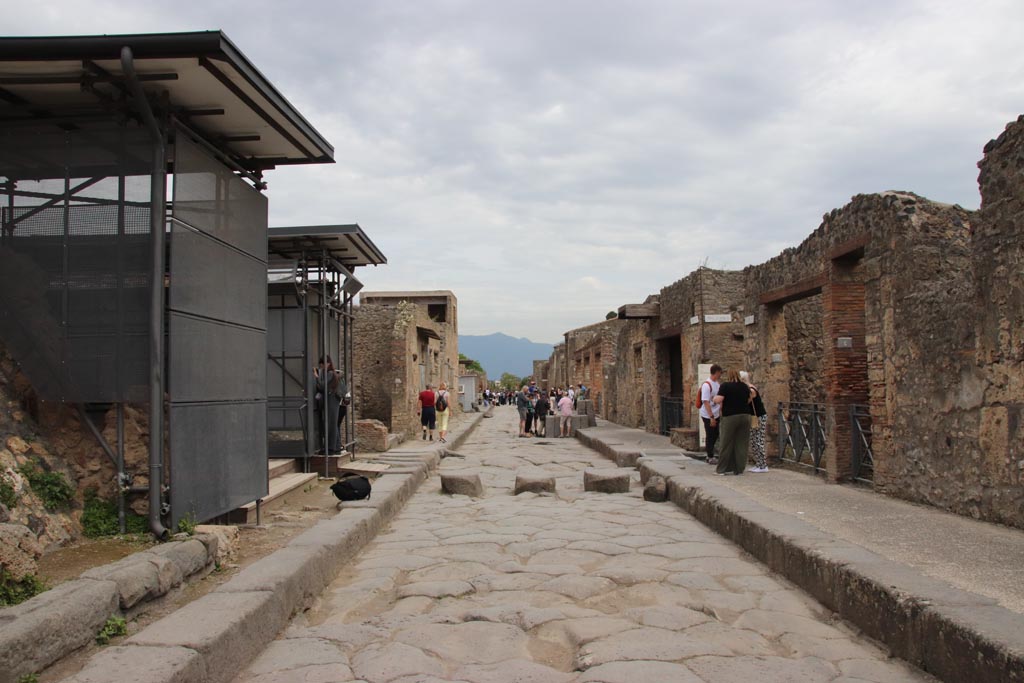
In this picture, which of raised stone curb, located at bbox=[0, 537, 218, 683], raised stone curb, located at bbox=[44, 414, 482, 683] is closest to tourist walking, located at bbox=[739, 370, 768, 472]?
raised stone curb, located at bbox=[44, 414, 482, 683]

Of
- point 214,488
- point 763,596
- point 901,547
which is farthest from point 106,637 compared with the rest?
point 901,547

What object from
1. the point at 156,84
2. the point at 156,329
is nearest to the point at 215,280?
the point at 156,329

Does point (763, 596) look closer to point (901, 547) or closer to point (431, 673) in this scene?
point (901, 547)

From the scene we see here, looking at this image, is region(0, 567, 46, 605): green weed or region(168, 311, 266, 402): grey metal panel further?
region(168, 311, 266, 402): grey metal panel

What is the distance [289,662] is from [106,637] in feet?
2.70

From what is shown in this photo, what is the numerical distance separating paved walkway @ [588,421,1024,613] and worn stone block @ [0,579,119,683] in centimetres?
407

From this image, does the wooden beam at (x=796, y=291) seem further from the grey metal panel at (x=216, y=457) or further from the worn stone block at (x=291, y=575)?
the worn stone block at (x=291, y=575)

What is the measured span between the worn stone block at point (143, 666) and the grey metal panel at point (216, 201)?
3.01m

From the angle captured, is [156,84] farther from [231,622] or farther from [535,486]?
[535,486]

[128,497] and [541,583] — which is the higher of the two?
[128,497]

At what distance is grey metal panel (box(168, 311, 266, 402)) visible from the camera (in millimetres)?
5402

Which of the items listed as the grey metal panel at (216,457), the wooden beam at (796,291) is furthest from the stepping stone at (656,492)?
the grey metal panel at (216,457)

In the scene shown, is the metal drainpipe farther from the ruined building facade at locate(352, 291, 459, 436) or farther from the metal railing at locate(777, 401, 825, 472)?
the ruined building facade at locate(352, 291, 459, 436)

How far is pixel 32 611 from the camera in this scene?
10.6 ft
